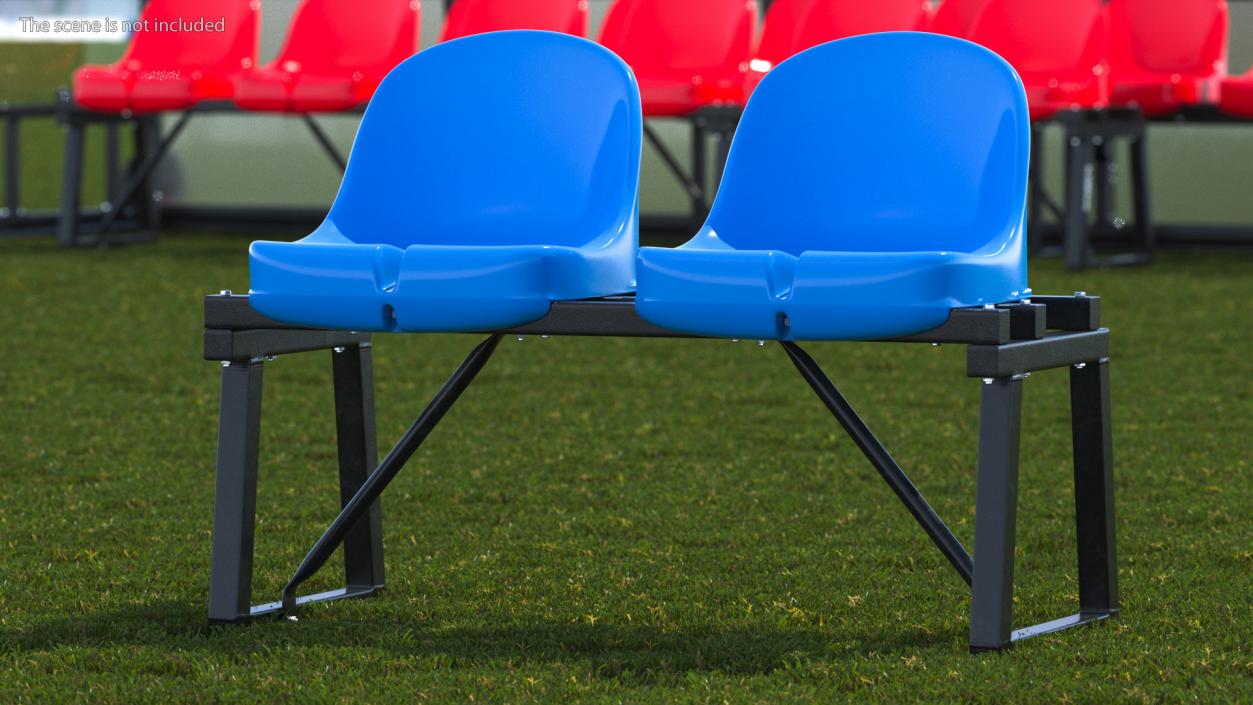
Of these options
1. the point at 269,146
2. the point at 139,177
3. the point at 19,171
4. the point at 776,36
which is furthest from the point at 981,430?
the point at 269,146

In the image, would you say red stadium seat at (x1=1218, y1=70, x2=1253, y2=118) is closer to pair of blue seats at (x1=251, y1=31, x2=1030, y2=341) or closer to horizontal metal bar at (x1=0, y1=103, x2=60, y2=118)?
horizontal metal bar at (x1=0, y1=103, x2=60, y2=118)

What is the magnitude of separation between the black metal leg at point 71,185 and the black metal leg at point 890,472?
6.23m

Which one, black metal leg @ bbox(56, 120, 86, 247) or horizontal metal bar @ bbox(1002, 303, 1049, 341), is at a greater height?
black metal leg @ bbox(56, 120, 86, 247)

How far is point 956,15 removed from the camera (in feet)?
25.0

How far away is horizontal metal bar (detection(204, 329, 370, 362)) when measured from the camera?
8.04 ft

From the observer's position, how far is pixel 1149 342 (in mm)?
5324

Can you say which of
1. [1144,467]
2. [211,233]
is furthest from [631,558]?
[211,233]

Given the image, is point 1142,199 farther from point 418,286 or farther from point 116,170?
point 418,286

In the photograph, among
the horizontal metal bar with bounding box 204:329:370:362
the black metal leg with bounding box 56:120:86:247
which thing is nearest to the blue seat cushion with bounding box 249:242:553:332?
the horizontal metal bar with bounding box 204:329:370:362

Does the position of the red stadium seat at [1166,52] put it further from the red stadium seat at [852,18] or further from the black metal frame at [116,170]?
the black metal frame at [116,170]

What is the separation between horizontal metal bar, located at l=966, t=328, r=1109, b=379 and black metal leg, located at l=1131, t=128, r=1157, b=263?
5329 millimetres

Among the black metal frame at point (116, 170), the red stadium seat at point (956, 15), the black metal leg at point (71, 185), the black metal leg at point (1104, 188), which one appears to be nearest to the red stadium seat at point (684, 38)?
the red stadium seat at point (956, 15)

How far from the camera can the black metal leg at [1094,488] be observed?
8.25 ft

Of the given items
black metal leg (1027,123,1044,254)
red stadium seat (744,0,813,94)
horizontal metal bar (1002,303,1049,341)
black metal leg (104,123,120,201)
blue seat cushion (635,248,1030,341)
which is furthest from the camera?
black metal leg (104,123,120,201)
